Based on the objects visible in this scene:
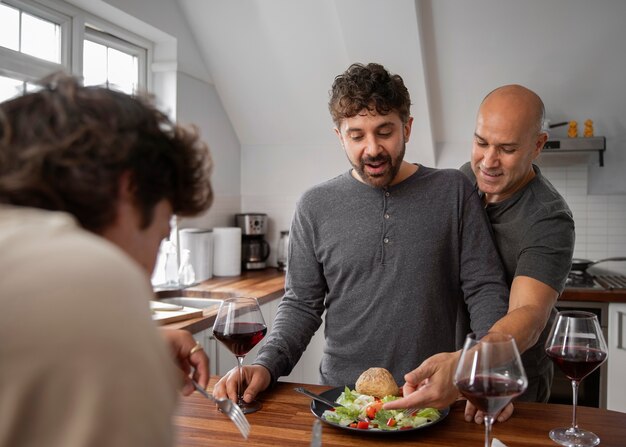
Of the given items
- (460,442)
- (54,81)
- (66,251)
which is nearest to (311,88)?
(460,442)

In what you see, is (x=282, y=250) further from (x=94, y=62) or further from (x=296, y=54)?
(x=94, y=62)

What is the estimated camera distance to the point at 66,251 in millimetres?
468

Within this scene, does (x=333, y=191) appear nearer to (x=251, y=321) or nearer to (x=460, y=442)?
(x=251, y=321)

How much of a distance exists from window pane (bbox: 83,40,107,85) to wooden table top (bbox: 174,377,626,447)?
2320 mm

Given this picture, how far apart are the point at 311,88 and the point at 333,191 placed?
2.23 metres

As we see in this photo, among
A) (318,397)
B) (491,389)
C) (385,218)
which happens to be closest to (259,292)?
(385,218)

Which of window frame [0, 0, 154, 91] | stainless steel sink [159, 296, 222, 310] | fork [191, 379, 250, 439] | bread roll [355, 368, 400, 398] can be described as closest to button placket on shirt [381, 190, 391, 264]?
bread roll [355, 368, 400, 398]

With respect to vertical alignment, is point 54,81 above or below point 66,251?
above

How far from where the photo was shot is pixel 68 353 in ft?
1.43

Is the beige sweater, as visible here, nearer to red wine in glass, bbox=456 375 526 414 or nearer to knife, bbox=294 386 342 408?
red wine in glass, bbox=456 375 526 414

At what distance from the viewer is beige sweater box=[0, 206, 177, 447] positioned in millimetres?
436

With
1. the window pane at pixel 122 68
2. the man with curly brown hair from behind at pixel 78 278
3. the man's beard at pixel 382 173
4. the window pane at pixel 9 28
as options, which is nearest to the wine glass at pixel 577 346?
the man's beard at pixel 382 173

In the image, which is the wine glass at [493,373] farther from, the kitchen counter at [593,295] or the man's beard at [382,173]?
the kitchen counter at [593,295]

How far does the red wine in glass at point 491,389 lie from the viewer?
962 millimetres
